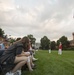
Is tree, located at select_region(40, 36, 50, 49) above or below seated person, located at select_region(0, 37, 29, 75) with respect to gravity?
above

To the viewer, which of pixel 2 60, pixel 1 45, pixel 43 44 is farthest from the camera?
pixel 43 44

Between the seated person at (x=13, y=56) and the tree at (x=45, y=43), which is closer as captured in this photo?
the seated person at (x=13, y=56)

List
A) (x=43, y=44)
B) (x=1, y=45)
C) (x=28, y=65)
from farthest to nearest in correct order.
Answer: (x=43, y=44) → (x=1, y=45) → (x=28, y=65)

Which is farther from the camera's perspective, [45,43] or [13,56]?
[45,43]

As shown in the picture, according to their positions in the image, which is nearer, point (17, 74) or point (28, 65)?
point (17, 74)

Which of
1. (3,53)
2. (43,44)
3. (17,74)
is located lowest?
(17,74)

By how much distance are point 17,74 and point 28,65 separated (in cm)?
85

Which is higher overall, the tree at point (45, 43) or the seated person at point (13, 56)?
the tree at point (45, 43)

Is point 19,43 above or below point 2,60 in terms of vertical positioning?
above

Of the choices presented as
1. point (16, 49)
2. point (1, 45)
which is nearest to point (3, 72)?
point (16, 49)

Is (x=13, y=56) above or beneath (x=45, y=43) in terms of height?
beneath

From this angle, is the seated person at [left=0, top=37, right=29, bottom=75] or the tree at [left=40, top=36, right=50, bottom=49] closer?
the seated person at [left=0, top=37, right=29, bottom=75]

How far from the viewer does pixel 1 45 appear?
12477 millimetres

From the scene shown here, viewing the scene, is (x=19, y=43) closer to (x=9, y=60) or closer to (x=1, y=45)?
(x=9, y=60)
